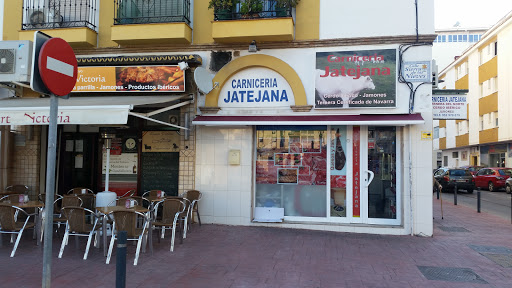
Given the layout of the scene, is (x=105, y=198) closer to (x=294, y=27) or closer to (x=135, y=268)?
(x=135, y=268)

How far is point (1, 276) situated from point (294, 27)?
7639mm

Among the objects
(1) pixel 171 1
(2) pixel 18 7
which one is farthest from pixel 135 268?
(2) pixel 18 7

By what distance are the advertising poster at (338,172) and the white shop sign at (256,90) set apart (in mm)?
1417

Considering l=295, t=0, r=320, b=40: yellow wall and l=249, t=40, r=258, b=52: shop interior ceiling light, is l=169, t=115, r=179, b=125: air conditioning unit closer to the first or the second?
l=249, t=40, r=258, b=52: shop interior ceiling light

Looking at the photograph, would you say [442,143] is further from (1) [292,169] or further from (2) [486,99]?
(1) [292,169]

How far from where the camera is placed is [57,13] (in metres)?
10.4

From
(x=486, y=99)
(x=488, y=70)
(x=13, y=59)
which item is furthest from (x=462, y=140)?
(x=13, y=59)

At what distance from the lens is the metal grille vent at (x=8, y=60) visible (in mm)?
6211

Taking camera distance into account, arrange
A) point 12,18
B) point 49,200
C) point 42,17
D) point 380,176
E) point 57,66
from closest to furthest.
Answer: point 49,200 < point 57,66 < point 380,176 < point 42,17 < point 12,18

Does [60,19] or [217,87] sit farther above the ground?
[60,19]

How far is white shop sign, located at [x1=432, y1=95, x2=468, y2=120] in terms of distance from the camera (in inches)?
351

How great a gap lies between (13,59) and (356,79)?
6.90 metres

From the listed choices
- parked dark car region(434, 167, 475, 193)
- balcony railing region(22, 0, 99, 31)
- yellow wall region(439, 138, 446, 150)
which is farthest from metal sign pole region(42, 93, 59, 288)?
yellow wall region(439, 138, 446, 150)

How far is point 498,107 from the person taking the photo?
1171 inches
